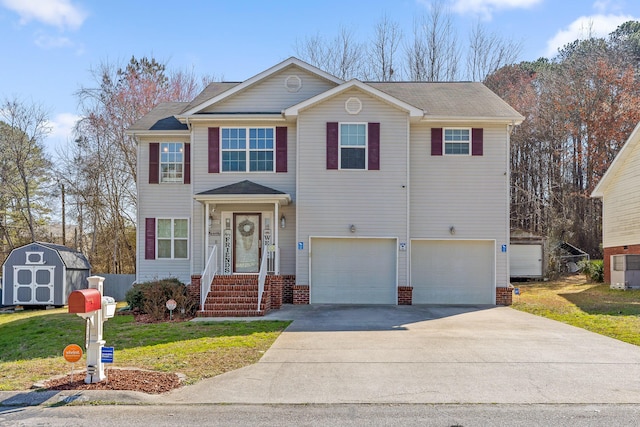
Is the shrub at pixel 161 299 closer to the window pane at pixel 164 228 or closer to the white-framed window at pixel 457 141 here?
the window pane at pixel 164 228

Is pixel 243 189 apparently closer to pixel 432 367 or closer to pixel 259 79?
pixel 259 79

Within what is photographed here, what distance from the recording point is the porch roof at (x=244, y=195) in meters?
15.7

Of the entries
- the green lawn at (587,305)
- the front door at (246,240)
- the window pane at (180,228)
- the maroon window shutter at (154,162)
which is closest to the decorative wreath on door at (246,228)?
the front door at (246,240)

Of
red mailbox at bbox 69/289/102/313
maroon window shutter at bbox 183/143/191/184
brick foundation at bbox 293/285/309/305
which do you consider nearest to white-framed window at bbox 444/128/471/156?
brick foundation at bbox 293/285/309/305

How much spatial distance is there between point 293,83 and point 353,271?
6.37 m

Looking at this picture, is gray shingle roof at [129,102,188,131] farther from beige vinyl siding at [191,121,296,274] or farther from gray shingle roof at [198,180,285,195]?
gray shingle roof at [198,180,285,195]

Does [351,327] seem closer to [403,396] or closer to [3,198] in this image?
[403,396]

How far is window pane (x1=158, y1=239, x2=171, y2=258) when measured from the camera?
58.5ft

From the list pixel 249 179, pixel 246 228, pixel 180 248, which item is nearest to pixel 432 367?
pixel 246 228

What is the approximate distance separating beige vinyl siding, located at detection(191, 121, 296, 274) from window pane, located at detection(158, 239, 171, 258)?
1.23 meters

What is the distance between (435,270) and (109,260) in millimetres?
19268

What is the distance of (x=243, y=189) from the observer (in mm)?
16219

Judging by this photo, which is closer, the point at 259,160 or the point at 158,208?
the point at 259,160

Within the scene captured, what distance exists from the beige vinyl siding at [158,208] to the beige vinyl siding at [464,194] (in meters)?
7.53
